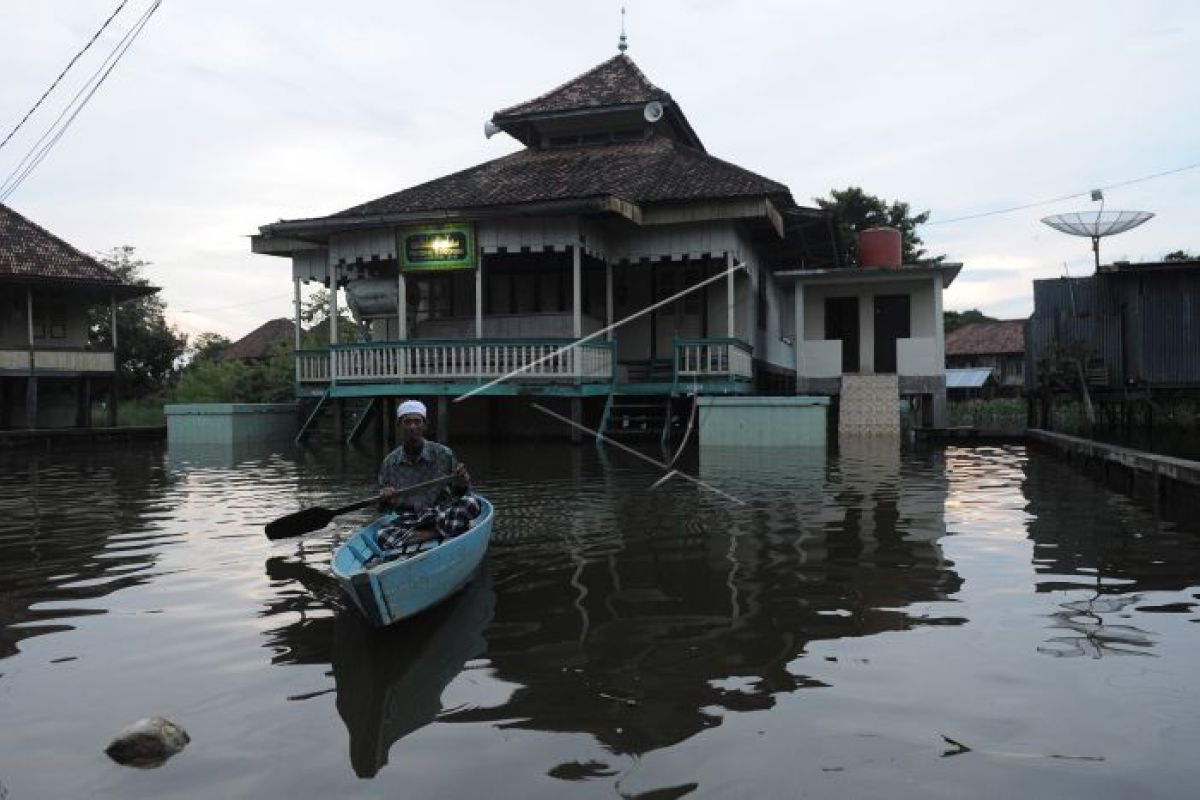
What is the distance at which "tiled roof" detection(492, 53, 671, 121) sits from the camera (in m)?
22.5

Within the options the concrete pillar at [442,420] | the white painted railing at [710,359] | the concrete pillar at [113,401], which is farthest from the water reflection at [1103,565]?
the concrete pillar at [113,401]

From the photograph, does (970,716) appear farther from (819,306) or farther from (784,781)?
(819,306)

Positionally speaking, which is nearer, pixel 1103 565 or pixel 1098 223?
pixel 1103 565

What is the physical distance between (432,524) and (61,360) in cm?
2447

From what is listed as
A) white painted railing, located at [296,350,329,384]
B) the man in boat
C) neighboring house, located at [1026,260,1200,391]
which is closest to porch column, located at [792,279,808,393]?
neighboring house, located at [1026,260,1200,391]

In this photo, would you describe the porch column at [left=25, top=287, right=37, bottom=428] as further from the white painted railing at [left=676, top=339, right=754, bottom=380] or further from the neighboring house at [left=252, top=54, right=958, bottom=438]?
the white painted railing at [left=676, top=339, right=754, bottom=380]

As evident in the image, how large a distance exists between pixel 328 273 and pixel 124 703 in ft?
61.7

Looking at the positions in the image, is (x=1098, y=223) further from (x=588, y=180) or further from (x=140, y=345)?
(x=140, y=345)

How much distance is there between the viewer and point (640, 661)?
492 cm

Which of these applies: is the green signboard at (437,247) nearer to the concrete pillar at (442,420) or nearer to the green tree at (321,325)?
the concrete pillar at (442,420)

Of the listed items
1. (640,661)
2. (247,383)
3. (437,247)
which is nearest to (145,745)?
(640,661)

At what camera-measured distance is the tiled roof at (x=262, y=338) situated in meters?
51.8

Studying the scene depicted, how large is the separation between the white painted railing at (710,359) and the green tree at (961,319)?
38.1 meters

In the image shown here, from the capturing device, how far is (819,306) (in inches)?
947
